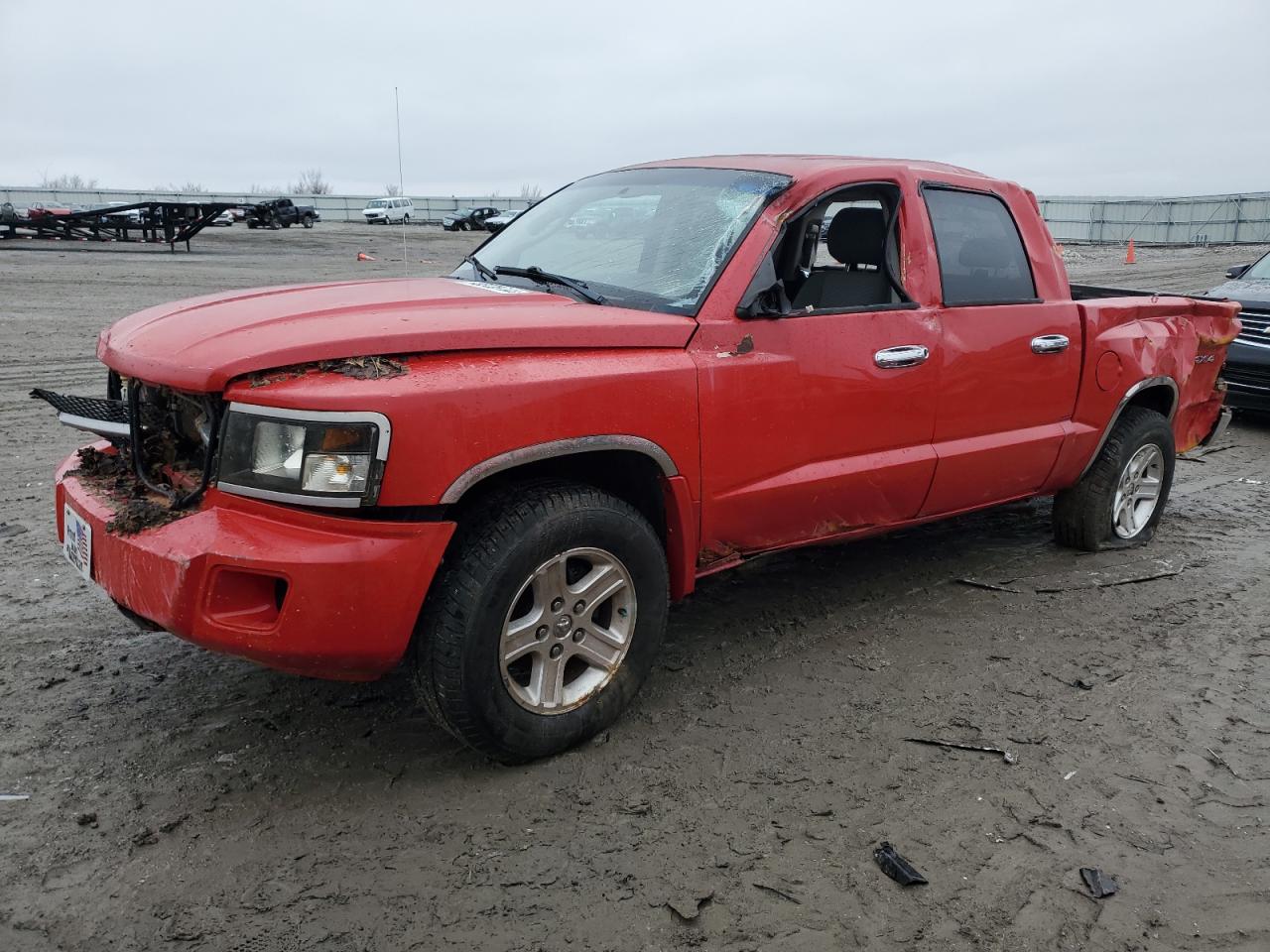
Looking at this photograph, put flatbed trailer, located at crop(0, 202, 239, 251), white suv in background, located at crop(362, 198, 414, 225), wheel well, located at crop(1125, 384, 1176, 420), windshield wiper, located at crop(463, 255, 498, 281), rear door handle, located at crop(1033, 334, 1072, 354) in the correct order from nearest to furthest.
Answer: windshield wiper, located at crop(463, 255, 498, 281)
rear door handle, located at crop(1033, 334, 1072, 354)
wheel well, located at crop(1125, 384, 1176, 420)
flatbed trailer, located at crop(0, 202, 239, 251)
white suv in background, located at crop(362, 198, 414, 225)

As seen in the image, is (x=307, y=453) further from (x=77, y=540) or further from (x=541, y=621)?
(x=77, y=540)

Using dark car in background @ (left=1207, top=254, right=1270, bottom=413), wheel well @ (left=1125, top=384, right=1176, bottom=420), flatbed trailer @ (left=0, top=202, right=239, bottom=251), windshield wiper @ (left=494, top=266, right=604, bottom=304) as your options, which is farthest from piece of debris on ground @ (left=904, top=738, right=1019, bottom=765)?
flatbed trailer @ (left=0, top=202, right=239, bottom=251)

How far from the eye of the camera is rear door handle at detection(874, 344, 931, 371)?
157 inches

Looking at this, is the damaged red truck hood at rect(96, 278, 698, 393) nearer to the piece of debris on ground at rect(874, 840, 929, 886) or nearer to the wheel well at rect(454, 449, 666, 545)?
the wheel well at rect(454, 449, 666, 545)

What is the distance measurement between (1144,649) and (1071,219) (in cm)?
4600

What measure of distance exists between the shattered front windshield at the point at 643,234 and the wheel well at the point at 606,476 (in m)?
0.55

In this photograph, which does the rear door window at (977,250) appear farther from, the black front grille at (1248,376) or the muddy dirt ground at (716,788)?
the black front grille at (1248,376)

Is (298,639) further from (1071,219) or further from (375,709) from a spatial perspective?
(1071,219)

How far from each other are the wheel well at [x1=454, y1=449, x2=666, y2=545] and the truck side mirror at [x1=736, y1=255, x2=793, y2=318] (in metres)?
0.63

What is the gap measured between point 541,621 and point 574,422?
60 cm

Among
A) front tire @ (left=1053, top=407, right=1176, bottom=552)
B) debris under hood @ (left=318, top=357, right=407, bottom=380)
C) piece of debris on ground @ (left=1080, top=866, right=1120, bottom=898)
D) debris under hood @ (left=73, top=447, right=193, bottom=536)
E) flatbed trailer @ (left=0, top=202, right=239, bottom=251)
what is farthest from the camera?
flatbed trailer @ (left=0, top=202, right=239, bottom=251)

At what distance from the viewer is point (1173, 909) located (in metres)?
2.68

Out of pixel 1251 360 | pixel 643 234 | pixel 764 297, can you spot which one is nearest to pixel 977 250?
pixel 764 297

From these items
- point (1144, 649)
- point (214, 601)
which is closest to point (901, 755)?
point (1144, 649)
